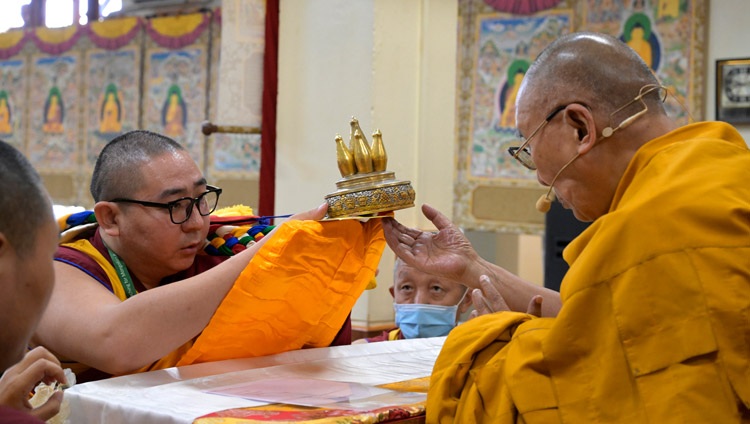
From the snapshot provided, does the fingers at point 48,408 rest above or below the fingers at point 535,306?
below

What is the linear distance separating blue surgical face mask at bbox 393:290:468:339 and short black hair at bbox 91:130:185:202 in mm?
1159

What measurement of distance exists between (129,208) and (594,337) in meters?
1.24

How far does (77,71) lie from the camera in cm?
929

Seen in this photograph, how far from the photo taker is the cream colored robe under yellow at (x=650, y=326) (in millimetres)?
1582

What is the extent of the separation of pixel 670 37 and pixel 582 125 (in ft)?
15.7

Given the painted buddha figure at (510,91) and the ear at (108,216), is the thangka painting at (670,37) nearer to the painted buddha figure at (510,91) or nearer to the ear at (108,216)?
the painted buddha figure at (510,91)

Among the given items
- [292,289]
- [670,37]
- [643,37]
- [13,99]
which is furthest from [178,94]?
[292,289]

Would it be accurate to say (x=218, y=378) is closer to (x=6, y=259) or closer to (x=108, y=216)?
(x=108, y=216)

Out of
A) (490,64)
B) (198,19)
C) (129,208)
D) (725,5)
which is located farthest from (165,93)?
(129,208)

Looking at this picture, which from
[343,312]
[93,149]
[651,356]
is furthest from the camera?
[93,149]

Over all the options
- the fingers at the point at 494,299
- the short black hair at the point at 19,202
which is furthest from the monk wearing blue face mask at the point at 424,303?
the short black hair at the point at 19,202

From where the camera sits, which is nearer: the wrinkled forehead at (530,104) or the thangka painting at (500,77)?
the wrinkled forehead at (530,104)

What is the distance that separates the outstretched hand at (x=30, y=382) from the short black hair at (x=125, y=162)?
2.66ft

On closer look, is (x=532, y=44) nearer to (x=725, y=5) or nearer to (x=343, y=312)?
(x=725, y=5)
